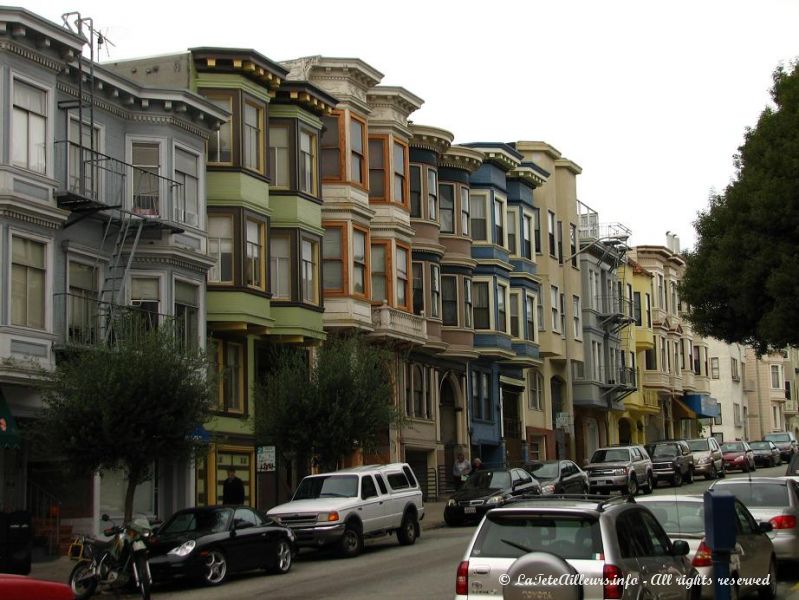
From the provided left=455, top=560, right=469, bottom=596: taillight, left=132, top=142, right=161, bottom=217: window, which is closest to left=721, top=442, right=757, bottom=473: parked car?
left=132, top=142, right=161, bottom=217: window

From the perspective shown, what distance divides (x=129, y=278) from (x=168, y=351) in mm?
5818

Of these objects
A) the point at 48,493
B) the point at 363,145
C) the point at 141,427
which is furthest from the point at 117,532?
the point at 363,145

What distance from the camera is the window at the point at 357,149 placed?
39.8 metres

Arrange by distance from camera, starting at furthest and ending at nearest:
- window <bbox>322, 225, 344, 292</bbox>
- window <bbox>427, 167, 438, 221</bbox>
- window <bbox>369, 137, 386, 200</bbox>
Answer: window <bbox>427, 167, 438, 221</bbox>
window <bbox>369, 137, 386, 200</bbox>
window <bbox>322, 225, 344, 292</bbox>

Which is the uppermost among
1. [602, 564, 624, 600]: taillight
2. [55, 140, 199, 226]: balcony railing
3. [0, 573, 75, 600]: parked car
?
[55, 140, 199, 226]: balcony railing

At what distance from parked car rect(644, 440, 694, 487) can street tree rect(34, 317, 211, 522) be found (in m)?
27.6

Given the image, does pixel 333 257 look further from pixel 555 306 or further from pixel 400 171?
pixel 555 306

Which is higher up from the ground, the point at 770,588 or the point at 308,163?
the point at 308,163

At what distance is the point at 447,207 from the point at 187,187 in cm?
1694

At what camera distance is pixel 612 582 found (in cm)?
1129

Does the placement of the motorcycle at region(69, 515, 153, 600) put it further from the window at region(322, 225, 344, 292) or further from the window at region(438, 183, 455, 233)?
the window at region(438, 183, 455, 233)

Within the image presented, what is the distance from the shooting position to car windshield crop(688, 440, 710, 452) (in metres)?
53.1

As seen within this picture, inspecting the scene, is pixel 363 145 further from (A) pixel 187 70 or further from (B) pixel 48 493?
(B) pixel 48 493

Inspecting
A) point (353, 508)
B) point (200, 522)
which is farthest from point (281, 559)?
point (353, 508)
